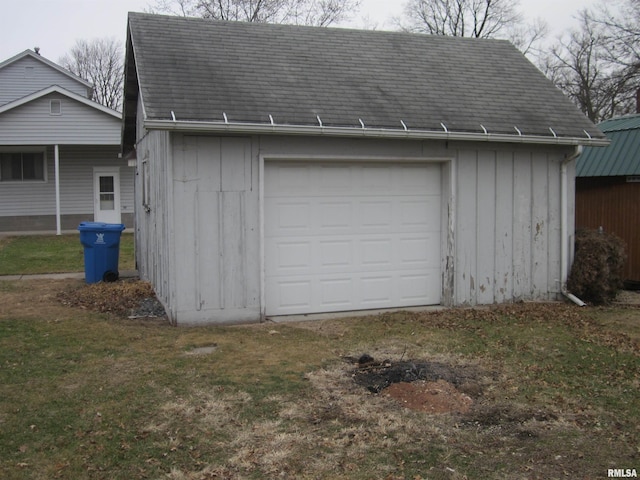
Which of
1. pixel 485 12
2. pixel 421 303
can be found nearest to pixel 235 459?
pixel 421 303

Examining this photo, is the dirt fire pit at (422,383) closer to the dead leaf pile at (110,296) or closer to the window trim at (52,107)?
the dead leaf pile at (110,296)

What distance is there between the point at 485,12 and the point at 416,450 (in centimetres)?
→ 3808

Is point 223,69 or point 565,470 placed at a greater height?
point 223,69

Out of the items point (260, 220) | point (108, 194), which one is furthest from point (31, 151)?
point (260, 220)

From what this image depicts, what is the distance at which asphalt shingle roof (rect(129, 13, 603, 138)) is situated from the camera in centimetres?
926

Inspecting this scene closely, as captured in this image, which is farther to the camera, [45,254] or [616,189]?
[45,254]

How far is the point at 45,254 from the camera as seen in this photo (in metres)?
17.9

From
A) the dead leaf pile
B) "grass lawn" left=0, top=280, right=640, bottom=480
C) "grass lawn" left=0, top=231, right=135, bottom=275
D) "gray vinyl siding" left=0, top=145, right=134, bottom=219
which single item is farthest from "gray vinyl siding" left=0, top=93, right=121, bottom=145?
"grass lawn" left=0, top=280, right=640, bottom=480

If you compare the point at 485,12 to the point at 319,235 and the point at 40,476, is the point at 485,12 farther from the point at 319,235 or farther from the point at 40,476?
the point at 40,476

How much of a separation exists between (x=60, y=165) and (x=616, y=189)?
19.1 metres

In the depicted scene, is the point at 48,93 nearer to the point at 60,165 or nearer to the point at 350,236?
the point at 60,165

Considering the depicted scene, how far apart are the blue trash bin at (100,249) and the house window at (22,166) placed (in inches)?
525

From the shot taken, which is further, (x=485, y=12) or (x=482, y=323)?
(x=485, y=12)

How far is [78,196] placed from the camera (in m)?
24.6
